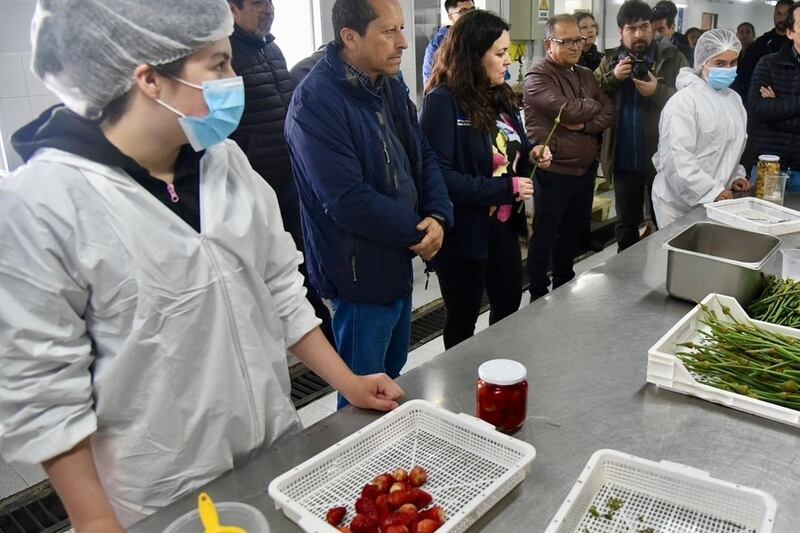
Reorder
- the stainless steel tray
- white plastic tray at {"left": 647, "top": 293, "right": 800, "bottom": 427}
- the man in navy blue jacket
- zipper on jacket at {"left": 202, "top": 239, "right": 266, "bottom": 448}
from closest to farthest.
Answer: zipper on jacket at {"left": 202, "top": 239, "right": 266, "bottom": 448}, white plastic tray at {"left": 647, "top": 293, "right": 800, "bottom": 427}, the stainless steel tray, the man in navy blue jacket

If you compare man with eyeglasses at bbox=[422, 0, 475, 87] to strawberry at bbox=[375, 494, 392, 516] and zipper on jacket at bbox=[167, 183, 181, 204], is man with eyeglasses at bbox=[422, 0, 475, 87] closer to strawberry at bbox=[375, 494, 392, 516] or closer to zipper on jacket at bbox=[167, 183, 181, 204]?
zipper on jacket at bbox=[167, 183, 181, 204]

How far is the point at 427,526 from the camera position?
87 cm

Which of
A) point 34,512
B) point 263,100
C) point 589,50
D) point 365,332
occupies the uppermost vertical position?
point 589,50

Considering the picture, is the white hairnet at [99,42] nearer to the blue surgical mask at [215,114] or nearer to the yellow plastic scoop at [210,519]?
the blue surgical mask at [215,114]

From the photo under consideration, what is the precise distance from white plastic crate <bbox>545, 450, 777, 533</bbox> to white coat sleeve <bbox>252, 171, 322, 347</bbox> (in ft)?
1.89

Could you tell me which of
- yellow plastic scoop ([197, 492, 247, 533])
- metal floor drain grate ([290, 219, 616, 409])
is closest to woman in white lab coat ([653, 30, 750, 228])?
metal floor drain grate ([290, 219, 616, 409])

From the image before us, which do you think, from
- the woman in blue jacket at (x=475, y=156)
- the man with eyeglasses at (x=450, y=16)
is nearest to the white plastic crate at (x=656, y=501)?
the woman in blue jacket at (x=475, y=156)

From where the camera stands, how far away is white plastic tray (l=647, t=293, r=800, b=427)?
117 cm

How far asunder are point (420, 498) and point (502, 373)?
26 centimetres

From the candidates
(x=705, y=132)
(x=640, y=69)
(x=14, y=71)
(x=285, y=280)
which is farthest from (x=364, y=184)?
(x=640, y=69)

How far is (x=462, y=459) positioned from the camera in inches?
41.8

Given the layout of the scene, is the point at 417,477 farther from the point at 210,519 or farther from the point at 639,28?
the point at 639,28

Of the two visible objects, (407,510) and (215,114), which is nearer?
(407,510)

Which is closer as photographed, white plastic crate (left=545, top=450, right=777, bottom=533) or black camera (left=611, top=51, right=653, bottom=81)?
white plastic crate (left=545, top=450, right=777, bottom=533)
